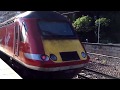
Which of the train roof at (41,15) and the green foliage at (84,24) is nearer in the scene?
the train roof at (41,15)

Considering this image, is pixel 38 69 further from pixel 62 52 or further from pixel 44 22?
pixel 44 22

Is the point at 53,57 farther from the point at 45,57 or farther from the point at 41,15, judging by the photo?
the point at 41,15

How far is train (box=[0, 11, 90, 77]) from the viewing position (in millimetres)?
6516

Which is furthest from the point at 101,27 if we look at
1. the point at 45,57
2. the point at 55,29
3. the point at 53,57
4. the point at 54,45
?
the point at 45,57

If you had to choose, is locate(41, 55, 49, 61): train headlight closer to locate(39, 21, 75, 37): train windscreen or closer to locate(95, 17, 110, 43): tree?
locate(39, 21, 75, 37): train windscreen

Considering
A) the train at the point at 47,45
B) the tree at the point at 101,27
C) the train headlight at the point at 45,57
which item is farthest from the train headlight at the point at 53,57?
the tree at the point at 101,27

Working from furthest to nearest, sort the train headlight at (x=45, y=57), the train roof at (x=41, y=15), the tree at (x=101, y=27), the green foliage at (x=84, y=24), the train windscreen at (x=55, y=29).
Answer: the green foliage at (x=84, y=24) → the tree at (x=101, y=27) → the train roof at (x=41, y=15) → the train windscreen at (x=55, y=29) → the train headlight at (x=45, y=57)

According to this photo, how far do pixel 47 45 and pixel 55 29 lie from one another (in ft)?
2.88

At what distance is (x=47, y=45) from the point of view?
6781mm

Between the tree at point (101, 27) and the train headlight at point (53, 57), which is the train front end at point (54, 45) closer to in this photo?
the train headlight at point (53, 57)

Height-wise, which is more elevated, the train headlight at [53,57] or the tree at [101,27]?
the train headlight at [53,57]

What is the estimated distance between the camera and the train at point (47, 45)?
6.52 metres

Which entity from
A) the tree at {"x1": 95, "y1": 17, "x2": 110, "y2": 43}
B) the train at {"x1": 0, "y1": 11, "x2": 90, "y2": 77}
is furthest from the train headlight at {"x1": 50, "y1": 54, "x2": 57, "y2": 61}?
the tree at {"x1": 95, "y1": 17, "x2": 110, "y2": 43}
